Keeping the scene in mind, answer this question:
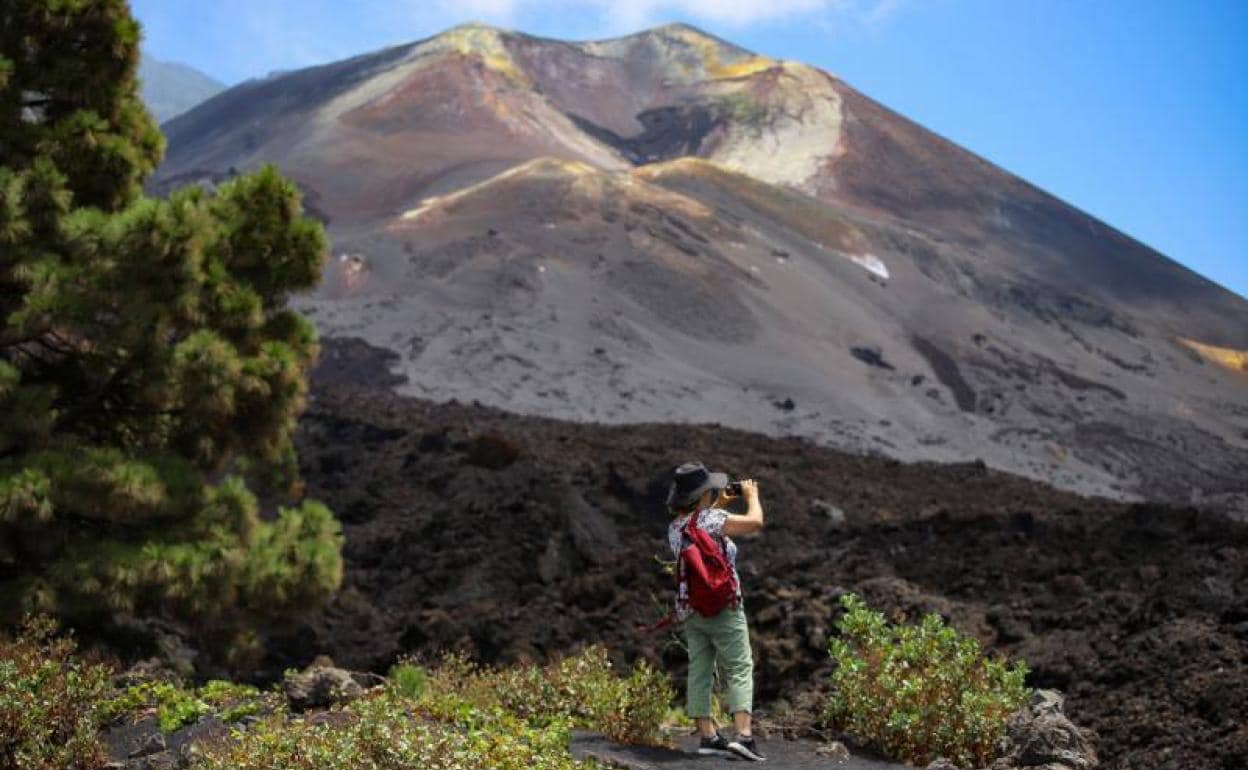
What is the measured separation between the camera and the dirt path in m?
5.46

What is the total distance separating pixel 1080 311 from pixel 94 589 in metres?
48.2

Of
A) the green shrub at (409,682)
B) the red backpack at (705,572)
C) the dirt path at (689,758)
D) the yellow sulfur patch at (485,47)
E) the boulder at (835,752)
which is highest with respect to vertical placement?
the yellow sulfur patch at (485,47)

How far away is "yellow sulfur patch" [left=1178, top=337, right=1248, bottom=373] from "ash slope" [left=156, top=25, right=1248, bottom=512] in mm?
205

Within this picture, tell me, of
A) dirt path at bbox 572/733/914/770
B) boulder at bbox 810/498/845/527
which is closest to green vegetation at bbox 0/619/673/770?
dirt path at bbox 572/733/914/770

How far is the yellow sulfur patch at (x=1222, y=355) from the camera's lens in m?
52.2

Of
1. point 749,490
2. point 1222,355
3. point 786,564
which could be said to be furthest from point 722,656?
point 1222,355

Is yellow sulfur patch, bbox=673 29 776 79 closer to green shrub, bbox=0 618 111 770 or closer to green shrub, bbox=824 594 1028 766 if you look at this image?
green shrub, bbox=824 594 1028 766

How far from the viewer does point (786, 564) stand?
13328mm

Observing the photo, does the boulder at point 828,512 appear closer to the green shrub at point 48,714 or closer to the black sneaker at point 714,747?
the black sneaker at point 714,747

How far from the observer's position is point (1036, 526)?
1369cm

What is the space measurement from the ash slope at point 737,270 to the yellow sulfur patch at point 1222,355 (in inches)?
8.1

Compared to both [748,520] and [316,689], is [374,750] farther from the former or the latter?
[316,689]

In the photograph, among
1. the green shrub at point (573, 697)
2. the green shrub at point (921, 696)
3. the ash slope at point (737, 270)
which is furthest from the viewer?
the ash slope at point (737, 270)

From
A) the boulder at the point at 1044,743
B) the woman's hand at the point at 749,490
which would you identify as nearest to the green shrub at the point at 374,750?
the woman's hand at the point at 749,490
